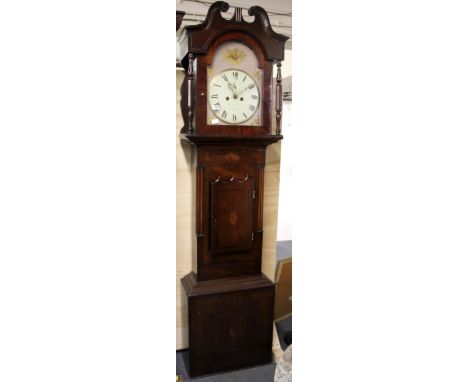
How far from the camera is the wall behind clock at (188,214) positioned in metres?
1.95

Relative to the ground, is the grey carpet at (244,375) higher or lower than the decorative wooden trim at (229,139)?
lower

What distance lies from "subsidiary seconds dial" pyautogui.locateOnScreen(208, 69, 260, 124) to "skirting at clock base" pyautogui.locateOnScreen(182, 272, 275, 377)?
743 mm

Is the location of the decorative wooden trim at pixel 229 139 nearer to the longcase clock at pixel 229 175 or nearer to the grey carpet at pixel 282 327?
the longcase clock at pixel 229 175

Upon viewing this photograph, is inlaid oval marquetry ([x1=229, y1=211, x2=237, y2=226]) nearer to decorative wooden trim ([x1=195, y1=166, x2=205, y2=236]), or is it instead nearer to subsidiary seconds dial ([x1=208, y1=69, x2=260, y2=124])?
decorative wooden trim ([x1=195, y1=166, x2=205, y2=236])

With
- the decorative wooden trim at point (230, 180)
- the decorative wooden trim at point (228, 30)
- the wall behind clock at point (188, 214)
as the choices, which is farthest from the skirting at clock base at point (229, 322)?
the decorative wooden trim at point (228, 30)

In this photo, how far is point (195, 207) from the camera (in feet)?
6.16

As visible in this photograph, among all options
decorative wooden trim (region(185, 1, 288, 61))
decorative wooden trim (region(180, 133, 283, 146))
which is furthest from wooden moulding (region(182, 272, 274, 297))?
decorative wooden trim (region(185, 1, 288, 61))

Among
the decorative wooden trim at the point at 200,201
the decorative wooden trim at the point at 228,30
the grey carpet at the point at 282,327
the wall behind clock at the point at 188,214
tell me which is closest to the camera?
the decorative wooden trim at the point at 228,30

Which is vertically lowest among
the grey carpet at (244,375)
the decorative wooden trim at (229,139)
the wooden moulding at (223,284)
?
the grey carpet at (244,375)

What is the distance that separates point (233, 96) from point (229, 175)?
13.4 inches

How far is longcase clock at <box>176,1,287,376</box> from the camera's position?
67.2 inches

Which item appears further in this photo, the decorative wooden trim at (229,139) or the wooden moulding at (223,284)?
the wooden moulding at (223,284)
